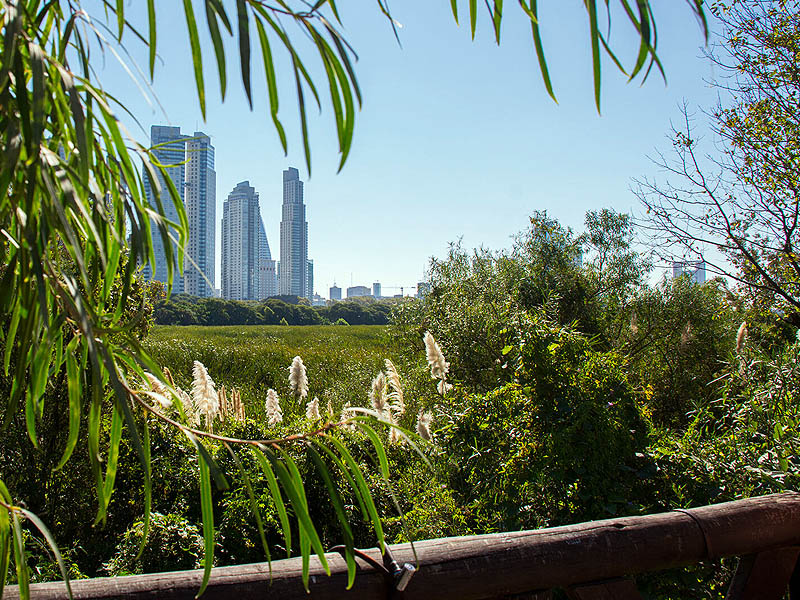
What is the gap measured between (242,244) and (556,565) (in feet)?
A: 302

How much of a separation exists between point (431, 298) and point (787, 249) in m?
3.97

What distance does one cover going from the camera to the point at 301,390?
5.09 m

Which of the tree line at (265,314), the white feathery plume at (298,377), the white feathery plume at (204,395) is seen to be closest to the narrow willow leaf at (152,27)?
the white feathery plume at (204,395)

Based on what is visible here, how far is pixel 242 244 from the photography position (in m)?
90.1

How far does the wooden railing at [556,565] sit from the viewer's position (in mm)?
1105

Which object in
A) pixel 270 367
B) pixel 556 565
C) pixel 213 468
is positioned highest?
pixel 213 468

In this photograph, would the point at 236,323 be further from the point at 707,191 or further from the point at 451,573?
the point at 451,573

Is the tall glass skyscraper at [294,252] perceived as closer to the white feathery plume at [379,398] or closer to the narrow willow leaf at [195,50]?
the white feathery plume at [379,398]

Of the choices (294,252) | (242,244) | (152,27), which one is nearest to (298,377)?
(152,27)

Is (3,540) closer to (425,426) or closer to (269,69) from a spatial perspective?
(269,69)

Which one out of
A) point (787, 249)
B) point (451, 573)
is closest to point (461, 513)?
point (451, 573)

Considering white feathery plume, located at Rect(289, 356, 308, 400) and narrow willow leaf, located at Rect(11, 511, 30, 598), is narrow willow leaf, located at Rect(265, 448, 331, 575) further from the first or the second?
white feathery plume, located at Rect(289, 356, 308, 400)

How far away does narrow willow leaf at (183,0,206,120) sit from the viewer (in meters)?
0.53

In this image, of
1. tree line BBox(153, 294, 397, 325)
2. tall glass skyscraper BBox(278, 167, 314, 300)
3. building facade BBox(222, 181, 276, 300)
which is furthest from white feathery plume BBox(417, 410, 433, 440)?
tall glass skyscraper BBox(278, 167, 314, 300)
